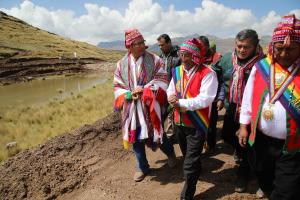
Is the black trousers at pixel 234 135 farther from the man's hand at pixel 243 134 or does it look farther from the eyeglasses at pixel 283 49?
the eyeglasses at pixel 283 49

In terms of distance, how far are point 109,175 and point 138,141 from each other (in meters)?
0.98

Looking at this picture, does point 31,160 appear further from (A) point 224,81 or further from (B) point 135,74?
(A) point 224,81

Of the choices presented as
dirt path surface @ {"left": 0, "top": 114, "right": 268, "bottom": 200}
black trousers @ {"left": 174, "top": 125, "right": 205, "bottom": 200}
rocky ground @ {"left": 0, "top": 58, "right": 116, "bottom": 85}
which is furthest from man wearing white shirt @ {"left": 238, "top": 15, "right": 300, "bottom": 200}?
rocky ground @ {"left": 0, "top": 58, "right": 116, "bottom": 85}

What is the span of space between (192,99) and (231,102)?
83cm

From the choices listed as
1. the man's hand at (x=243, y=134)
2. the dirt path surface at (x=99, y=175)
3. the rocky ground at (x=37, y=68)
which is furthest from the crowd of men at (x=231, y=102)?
the rocky ground at (x=37, y=68)

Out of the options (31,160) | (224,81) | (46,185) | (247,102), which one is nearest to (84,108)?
(31,160)

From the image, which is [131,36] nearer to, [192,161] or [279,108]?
[192,161]

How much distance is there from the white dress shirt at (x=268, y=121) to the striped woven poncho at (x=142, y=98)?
157 centimetres

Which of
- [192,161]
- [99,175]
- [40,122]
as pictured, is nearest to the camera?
[192,161]

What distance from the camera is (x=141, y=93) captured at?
14.4 ft

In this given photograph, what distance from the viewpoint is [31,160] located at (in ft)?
18.4

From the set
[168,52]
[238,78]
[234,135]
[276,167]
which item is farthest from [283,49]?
[168,52]

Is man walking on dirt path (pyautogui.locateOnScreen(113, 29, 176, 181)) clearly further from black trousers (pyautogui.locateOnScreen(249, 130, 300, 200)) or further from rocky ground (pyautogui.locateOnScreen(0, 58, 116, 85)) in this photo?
rocky ground (pyautogui.locateOnScreen(0, 58, 116, 85))

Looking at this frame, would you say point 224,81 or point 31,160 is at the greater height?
point 224,81
